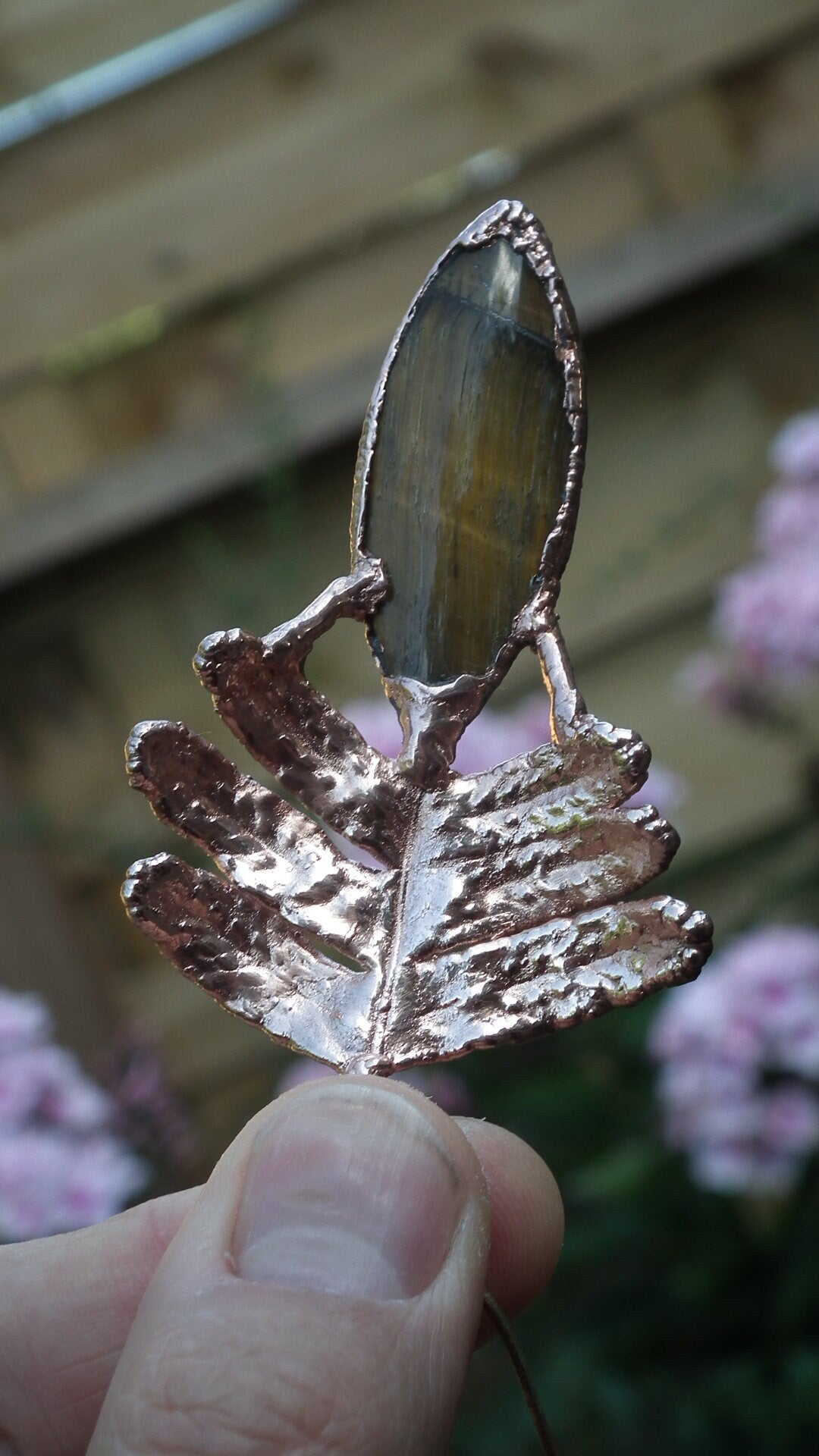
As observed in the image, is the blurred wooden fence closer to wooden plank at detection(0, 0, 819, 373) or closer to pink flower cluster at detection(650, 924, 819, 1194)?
wooden plank at detection(0, 0, 819, 373)


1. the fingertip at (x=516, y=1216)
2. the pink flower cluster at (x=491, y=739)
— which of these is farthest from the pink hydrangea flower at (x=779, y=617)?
the fingertip at (x=516, y=1216)

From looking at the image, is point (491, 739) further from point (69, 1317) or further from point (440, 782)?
point (69, 1317)

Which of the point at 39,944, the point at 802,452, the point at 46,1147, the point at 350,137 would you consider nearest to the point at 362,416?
the point at 350,137

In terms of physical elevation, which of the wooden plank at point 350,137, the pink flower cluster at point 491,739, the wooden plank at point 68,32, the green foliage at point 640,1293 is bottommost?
the green foliage at point 640,1293

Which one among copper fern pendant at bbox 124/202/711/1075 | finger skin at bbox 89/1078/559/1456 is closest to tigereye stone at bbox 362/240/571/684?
copper fern pendant at bbox 124/202/711/1075

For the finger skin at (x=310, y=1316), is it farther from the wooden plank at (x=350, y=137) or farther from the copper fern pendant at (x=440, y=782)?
the wooden plank at (x=350, y=137)

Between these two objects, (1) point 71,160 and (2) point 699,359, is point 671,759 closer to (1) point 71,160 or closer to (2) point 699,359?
(2) point 699,359

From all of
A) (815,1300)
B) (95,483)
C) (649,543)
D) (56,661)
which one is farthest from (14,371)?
(815,1300)
